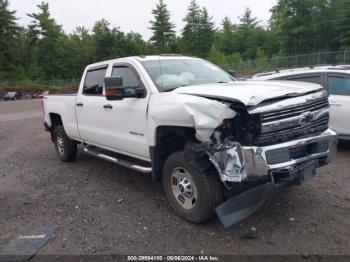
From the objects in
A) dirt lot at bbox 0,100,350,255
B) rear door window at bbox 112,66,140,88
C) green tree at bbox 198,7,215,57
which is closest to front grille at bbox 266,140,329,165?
dirt lot at bbox 0,100,350,255

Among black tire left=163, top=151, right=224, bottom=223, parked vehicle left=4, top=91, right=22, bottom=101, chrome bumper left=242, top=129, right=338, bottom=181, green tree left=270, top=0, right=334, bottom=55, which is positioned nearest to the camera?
chrome bumper left=242, top=129, right=338, bottom=181

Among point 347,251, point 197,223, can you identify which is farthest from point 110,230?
point 347,251

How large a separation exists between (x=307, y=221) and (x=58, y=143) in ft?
18.0

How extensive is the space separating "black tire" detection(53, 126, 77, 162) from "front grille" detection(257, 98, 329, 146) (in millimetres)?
4746

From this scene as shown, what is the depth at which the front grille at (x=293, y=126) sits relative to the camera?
3.85 m

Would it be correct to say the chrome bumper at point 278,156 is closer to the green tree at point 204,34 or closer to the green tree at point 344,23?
the green tree at point 344,23

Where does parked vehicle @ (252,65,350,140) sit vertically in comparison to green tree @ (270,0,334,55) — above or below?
below

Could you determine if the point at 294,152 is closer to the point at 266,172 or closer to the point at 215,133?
the point at 266,172

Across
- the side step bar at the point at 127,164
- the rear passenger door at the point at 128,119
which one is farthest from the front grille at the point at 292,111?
the side step bar at the point at 127,164

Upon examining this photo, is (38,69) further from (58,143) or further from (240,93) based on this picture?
(240,93)

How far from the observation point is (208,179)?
159 inches

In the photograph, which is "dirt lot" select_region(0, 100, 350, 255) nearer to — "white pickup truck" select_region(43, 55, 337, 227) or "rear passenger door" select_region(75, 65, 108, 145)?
"white pickup truck" select_region(43, 55, 337, 227)

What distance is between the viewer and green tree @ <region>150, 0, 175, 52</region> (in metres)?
68.2

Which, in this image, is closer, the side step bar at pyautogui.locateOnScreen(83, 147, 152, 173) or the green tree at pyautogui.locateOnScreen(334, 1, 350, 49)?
the side step bar at pyautogui.locateOnScreen(83, 147, 152, 173)
